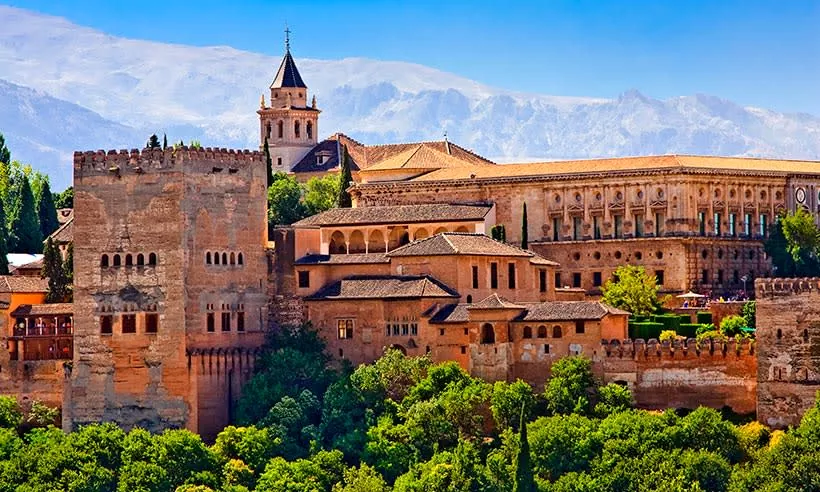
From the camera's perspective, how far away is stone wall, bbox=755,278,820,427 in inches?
2876

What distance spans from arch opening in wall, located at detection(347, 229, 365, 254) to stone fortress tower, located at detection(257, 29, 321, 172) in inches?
1220

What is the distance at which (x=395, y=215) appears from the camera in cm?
9044

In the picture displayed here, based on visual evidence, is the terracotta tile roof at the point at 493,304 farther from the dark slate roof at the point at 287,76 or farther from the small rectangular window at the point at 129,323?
the dark slate roof at the point at 287,76

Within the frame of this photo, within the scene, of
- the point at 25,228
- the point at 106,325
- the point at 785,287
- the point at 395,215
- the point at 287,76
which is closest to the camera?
the point at 785,287

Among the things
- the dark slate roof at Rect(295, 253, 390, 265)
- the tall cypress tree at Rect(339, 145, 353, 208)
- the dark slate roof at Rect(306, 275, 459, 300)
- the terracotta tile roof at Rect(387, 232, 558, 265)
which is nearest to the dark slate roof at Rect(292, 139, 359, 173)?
the tall cypress tree at Rect(339, 145, 353, 208)

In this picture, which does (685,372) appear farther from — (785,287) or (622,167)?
(622,167)

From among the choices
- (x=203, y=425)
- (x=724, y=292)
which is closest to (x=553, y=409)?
(x=203, y=425)

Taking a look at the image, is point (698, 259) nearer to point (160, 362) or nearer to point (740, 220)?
point (740, 220)

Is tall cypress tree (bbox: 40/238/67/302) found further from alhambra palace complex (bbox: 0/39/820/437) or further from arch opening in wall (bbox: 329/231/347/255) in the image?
arch opening in wall (bbox: 329/231/347/255)

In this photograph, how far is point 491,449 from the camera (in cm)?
7594

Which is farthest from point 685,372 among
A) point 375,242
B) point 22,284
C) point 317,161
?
point 317,161

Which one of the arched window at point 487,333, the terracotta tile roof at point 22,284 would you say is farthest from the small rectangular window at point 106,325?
the arched window at point 487,333

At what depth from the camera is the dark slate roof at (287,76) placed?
122438mm

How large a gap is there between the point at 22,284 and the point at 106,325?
20.8 feet
